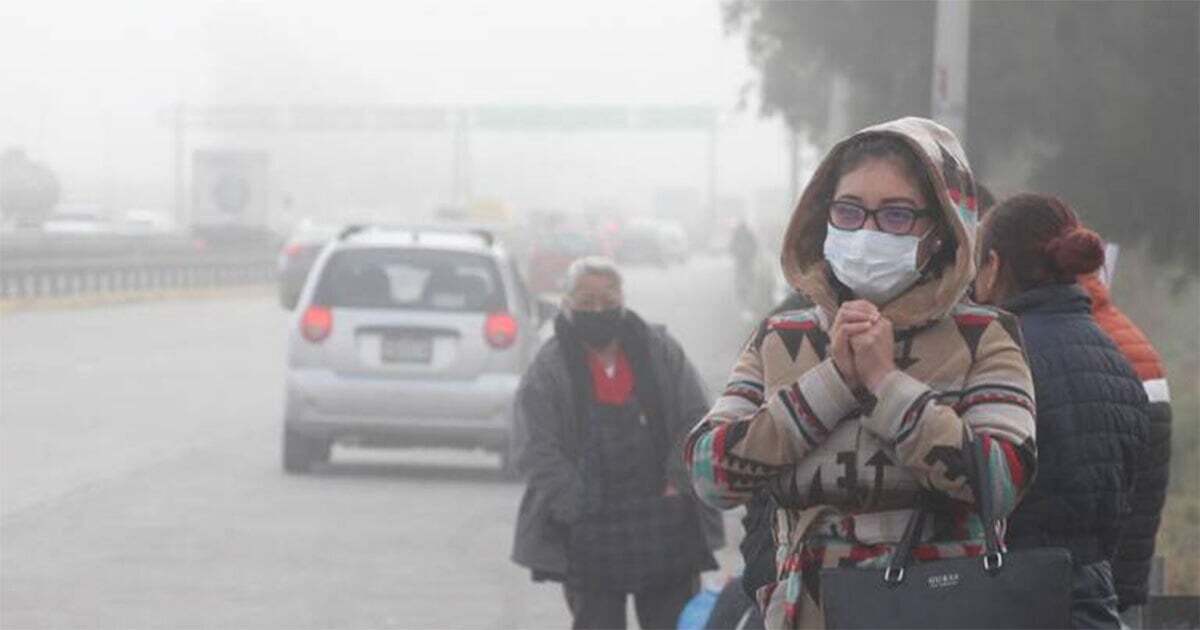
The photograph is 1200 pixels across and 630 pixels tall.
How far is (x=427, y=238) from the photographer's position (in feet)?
62.4

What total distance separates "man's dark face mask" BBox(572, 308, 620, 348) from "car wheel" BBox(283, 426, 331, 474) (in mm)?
9038

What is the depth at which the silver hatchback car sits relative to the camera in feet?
59.1

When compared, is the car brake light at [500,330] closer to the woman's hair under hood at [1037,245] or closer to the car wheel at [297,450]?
the car wheel at [297,450]

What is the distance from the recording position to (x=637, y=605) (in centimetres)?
912

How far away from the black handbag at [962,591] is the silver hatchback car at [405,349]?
1347 centimetres

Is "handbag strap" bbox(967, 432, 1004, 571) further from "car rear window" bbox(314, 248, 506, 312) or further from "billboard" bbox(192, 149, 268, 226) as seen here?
"billboard" bbox(192, 149, 268, 226)

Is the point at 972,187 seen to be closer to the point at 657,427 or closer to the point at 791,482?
the point at 791,482

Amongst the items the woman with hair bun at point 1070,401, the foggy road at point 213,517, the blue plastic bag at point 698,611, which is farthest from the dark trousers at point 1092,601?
the foggy road at point 213,517

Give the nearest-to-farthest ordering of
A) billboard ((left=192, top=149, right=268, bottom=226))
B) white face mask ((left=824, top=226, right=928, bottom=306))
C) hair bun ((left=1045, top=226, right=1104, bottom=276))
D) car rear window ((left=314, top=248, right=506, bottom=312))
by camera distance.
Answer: white face mask ((left=824, top=226, right=928, bottom=306))
hair bun ((left=1045, top=226, right=1104, bottom=276))
car rear window ((left=314, top=248, right=506, bottom=312))
billboard ((left=192, top=149, right=268, bottom=226))

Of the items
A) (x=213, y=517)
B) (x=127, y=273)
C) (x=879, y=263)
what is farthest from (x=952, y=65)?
(x=127, y=273)

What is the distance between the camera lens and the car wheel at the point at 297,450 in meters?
18.0

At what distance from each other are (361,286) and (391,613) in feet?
22.6

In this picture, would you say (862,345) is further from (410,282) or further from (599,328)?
(410,282)

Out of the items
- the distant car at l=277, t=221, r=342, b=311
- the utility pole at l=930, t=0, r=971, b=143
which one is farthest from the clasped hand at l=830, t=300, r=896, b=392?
the distant car at l=277, t=221, r=342, b=311
